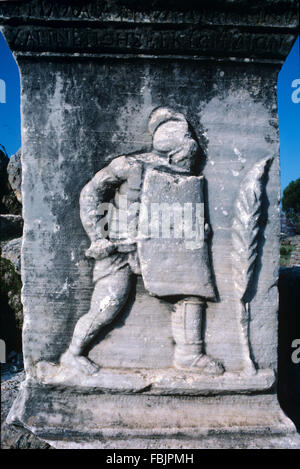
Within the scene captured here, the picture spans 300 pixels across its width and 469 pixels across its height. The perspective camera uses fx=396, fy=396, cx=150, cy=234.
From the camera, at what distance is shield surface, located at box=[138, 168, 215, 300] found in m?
2.48

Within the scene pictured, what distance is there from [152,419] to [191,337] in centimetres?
60

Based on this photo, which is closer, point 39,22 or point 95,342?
point 39,22

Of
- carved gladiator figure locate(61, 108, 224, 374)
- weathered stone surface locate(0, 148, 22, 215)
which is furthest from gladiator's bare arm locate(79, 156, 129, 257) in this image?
weathered stone surface locate(0, 148, 22, 215)

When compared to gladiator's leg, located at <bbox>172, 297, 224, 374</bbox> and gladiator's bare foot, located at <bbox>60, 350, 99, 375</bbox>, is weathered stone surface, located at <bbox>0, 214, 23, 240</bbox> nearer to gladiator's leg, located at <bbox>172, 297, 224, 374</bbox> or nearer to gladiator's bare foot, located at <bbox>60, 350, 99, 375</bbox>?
gladiator's bare foot, located at <bbox>60, 350, 99, 375</bbox>

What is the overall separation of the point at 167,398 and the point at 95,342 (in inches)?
23.7

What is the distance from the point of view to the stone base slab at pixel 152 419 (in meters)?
2.54

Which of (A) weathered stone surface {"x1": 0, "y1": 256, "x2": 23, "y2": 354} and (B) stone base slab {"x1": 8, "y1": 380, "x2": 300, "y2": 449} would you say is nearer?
(B) stone base slab {"x1": 8, "y1": 380, "x2": 300, "y2": 449}

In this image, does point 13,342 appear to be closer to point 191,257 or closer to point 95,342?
point 95,342

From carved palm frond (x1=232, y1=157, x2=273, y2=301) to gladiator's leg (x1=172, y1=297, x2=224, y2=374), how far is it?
0.31 meters

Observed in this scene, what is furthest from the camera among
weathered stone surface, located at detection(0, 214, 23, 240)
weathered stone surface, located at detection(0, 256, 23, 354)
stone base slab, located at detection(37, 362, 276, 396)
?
weathered stone surface, located at detection(0, 214, 23, 240)

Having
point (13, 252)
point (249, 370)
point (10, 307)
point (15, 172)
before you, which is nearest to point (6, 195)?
point (15, 172)

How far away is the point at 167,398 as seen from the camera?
2619 millimetres
